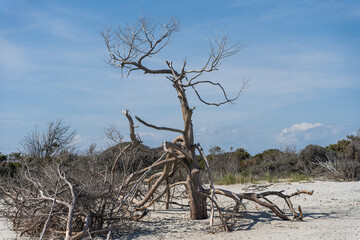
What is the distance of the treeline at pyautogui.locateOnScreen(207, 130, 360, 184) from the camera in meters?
18.2

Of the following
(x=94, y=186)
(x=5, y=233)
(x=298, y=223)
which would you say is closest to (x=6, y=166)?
(x=5, y=233)

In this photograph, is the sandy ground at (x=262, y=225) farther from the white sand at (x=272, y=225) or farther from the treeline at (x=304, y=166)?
the treeline at (x=304, y=166)

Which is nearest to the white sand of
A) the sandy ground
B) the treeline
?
the sandy ground

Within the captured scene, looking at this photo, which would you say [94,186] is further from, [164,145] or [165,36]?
[165,36]

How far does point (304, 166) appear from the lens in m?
21.3

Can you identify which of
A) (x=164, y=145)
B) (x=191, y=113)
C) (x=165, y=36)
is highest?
(x=165, y=36)

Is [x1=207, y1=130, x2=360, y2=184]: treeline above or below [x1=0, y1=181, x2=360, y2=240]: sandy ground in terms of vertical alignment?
above

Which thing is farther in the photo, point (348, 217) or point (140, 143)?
point (348, 217)

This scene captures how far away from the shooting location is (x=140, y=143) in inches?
322

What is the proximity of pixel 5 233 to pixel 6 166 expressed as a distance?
43.3ft

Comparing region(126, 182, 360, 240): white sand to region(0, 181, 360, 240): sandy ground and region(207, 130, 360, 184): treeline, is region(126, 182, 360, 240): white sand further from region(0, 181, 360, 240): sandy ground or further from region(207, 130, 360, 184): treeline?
region(207, 130, 360, 184): treeline

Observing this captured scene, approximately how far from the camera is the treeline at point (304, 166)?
18156mm

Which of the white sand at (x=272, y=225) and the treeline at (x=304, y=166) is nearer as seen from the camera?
the white sand at (x=272, y=225)

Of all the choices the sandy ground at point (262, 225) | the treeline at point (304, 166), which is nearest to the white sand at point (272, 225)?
the sandy ground at point (262, 225)
